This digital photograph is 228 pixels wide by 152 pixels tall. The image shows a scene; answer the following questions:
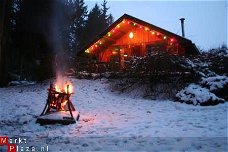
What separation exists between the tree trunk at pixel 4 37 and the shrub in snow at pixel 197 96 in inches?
553

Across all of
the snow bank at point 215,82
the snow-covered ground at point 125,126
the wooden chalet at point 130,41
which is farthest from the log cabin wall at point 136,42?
the snow-covered ground at point 125,126

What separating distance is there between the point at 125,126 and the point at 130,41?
52.5 ft

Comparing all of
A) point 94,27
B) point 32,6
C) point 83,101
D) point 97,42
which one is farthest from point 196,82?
point 94,27

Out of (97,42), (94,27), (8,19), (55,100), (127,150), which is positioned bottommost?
(127,150)

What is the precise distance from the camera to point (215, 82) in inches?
512

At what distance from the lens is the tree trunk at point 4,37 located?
69.1 feet

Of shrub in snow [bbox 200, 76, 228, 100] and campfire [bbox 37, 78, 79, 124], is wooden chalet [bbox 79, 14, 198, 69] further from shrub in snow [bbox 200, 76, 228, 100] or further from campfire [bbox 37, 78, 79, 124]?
campfire [bbox 37, 78, 79, 124]

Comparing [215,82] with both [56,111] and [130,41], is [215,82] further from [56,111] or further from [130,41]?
[130,41]

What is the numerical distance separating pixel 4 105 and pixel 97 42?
40.9ft

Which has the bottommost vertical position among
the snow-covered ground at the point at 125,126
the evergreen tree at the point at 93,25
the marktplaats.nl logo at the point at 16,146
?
the marktplaats.nl logo at the point at 16,146

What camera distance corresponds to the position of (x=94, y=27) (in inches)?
2045

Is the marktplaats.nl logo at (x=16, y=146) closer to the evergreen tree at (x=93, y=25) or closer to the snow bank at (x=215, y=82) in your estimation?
the snow bank at (x=215, y=82)

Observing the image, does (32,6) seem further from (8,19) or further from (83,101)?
(83,101)

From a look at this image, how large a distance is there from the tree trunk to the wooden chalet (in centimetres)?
642
